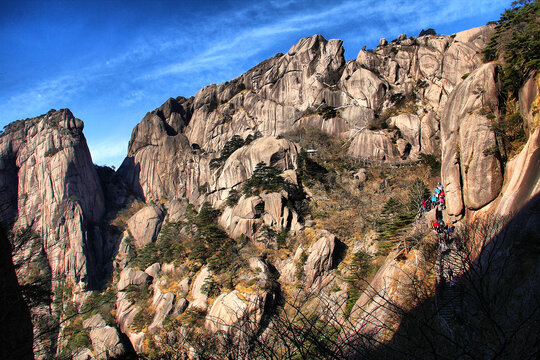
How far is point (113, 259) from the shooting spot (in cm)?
4716

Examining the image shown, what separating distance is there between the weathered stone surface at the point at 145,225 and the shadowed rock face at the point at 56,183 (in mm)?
5592

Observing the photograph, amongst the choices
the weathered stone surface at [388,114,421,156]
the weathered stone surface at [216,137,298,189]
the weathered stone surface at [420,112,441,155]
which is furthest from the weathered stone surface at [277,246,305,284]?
the weathered stone surface at [420,112,441,155]

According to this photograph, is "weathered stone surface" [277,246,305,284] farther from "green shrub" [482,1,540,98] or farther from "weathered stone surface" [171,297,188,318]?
"green shrub" [482,1,540,98]

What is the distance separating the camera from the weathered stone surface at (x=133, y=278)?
109 ft

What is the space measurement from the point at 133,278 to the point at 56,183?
24.4 metres

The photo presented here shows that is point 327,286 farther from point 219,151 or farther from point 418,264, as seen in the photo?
point 219,151

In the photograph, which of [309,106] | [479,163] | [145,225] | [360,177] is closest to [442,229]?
[479,163]

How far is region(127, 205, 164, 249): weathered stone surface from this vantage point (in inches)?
1885

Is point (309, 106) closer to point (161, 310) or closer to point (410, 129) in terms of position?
point (410, 129)

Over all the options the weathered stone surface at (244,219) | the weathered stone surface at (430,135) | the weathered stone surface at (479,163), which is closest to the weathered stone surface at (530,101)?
the weathered stone surface at (479,163)

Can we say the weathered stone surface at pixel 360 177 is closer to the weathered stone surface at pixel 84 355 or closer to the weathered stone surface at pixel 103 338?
the weathered stone surface at pixel 103 338

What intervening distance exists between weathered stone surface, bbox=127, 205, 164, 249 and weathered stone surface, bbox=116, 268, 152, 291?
12.2m

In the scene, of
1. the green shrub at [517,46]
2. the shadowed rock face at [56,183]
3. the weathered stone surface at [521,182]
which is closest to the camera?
the weathered stone surface at [521,182]

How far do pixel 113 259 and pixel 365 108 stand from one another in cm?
4204
